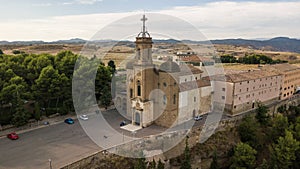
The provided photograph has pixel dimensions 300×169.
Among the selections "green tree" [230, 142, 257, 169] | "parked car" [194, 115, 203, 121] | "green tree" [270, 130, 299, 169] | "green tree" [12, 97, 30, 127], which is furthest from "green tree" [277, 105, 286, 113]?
"green tree" [12, 97, 30, 127]

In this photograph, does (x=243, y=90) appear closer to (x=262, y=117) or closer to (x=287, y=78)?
(x=262, y=117)

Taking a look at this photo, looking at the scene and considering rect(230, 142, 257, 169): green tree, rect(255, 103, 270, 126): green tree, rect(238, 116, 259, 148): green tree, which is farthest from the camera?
rect(255, 103, 270, 126): green tree

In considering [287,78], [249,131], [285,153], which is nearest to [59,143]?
[249,131]

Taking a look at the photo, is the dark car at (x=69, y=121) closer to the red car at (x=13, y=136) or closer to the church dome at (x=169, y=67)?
the red car at (x=13, y=136)

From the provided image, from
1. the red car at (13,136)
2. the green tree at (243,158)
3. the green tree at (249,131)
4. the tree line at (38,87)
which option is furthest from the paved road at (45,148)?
the green tree at (249,131)

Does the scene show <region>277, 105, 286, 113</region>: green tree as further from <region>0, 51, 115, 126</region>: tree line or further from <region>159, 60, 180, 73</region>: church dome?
<region>0, 51, 115, 126</region>: tree line
